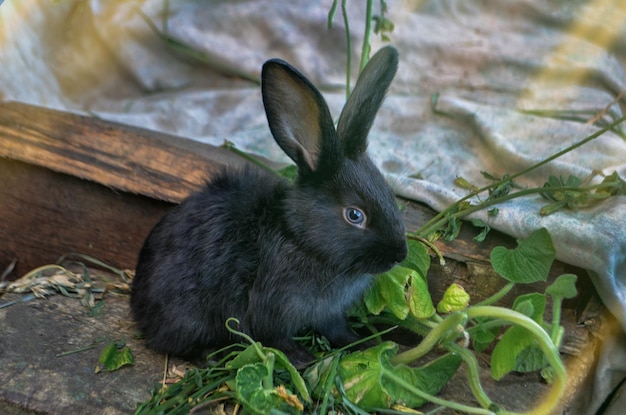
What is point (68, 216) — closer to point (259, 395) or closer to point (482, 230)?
point (259, 395)

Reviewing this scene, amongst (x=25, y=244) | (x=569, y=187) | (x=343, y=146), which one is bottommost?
(x=25, y=244)

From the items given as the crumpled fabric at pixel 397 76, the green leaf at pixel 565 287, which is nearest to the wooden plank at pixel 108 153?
the crumpled fabric at pixel 397 76

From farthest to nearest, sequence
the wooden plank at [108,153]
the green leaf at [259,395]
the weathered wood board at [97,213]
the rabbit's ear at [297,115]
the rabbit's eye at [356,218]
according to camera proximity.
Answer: the wooden plank at [108,153]
the weathered wood board at [97,213]
the rabbit's eye at [356,218]
the rabbit's ear at [297,115]
the green leaf at [259,395]

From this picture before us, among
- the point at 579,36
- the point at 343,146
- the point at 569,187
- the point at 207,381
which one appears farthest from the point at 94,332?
the point at 579,36

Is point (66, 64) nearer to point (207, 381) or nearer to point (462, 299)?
point (207, 381)

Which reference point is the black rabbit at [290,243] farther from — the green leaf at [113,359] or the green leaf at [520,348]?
the green leaf at [520,348]

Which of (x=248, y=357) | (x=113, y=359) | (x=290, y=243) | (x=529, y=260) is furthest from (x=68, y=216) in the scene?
(x=529, y=260)

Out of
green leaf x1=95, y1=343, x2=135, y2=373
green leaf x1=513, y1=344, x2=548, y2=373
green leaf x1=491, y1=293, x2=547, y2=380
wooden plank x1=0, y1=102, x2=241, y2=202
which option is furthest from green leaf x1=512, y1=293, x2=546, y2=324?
wooden plank x1=0, y1=102, x2=241, y2=202
